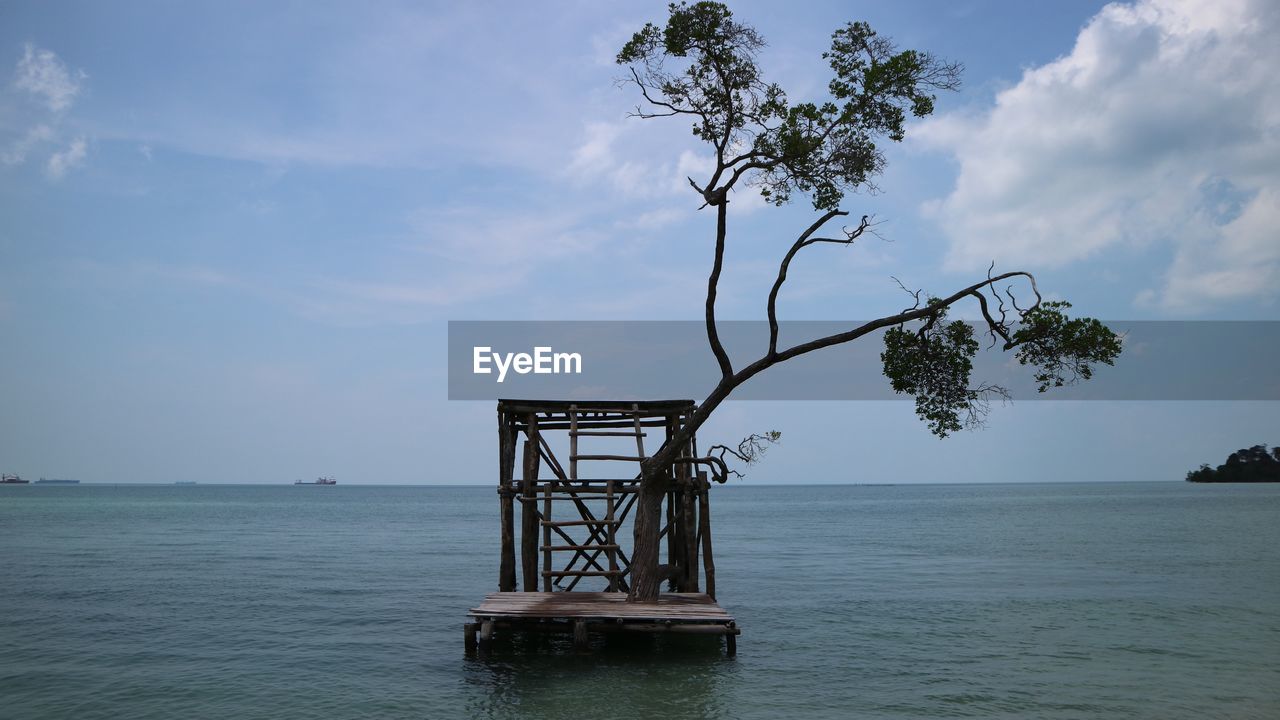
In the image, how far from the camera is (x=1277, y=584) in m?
31.2

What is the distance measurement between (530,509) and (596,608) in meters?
3.76

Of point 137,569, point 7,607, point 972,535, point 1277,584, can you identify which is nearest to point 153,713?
point 7,607

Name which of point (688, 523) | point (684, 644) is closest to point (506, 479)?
point (688, 523)

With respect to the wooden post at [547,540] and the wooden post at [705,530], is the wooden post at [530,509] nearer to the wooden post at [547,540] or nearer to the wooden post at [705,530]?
the wooden post at [547,540]

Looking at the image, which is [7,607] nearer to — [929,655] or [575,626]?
[575,626]

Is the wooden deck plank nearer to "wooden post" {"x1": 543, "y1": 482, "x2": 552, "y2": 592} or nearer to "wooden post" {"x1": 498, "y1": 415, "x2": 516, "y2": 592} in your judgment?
"wooden post" {"x1": 543, "y1": 482, "x2": 552, "y2": 592}

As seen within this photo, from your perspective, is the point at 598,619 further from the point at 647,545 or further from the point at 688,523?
the point at 688,523

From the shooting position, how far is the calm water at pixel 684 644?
14625mm

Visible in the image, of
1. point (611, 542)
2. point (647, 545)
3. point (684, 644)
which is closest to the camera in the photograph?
point (647, 545)

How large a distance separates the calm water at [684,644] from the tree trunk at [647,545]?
119cm

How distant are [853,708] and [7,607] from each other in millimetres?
22942

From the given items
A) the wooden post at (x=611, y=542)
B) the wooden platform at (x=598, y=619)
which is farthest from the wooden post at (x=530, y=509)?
the wooden platform at (x=598, y=619)

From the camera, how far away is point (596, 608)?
53.8ft

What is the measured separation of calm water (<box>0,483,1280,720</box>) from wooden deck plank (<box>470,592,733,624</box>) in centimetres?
98
